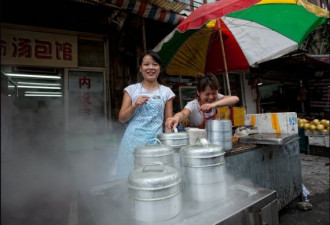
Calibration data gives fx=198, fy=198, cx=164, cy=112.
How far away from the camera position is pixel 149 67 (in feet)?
6.33

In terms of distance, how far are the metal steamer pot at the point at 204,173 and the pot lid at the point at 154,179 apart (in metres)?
0.16

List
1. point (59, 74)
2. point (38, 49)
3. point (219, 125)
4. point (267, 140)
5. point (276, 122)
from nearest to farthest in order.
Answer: point (219, 125) → point (267, 140) → point (276, 122) → point (38, 49) → point (59, 74)

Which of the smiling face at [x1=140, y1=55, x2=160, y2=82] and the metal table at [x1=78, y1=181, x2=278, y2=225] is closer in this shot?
the metal table at [x1=78, y1=181, x2=278, y2=225]

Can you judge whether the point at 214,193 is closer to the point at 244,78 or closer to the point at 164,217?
the point at 164,217

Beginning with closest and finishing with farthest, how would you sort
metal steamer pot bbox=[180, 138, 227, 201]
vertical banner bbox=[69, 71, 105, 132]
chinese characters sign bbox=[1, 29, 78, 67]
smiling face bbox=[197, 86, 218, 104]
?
metal steamer pot bbox=[180, 138, 227, 201], smiling face bbox=[197, 86, 218, 104], chinese characters sign bbox=[1, 29, 78, 67], vertical banner bbox=[69, 71, 105, 132]

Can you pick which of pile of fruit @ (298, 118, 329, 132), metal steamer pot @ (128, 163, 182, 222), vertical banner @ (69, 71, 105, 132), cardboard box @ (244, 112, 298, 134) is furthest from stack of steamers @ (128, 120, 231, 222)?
pile of fruit @ (298, 118, 329, 132)

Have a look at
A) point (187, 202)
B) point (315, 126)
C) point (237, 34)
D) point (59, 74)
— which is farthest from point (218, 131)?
point (315, 126)

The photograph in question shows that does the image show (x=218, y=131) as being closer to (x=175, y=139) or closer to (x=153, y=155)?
(x=175, y=139)

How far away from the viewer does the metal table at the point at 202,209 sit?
3.24 feet

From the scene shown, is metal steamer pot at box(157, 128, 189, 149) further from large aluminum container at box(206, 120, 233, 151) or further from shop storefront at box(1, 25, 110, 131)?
shop storefront at box(1, 25, 110, 131)

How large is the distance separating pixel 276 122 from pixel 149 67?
6.49 feet

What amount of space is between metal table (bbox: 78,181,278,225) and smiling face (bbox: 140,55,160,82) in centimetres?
108

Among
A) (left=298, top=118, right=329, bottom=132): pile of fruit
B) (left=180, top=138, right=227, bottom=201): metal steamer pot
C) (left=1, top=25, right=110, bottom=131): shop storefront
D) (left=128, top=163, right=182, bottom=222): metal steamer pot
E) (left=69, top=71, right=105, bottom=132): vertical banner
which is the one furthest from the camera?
(left=298, top=118, right=329, bottom=132): pile of fruit

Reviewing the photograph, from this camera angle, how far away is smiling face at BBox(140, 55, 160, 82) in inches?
75.4
